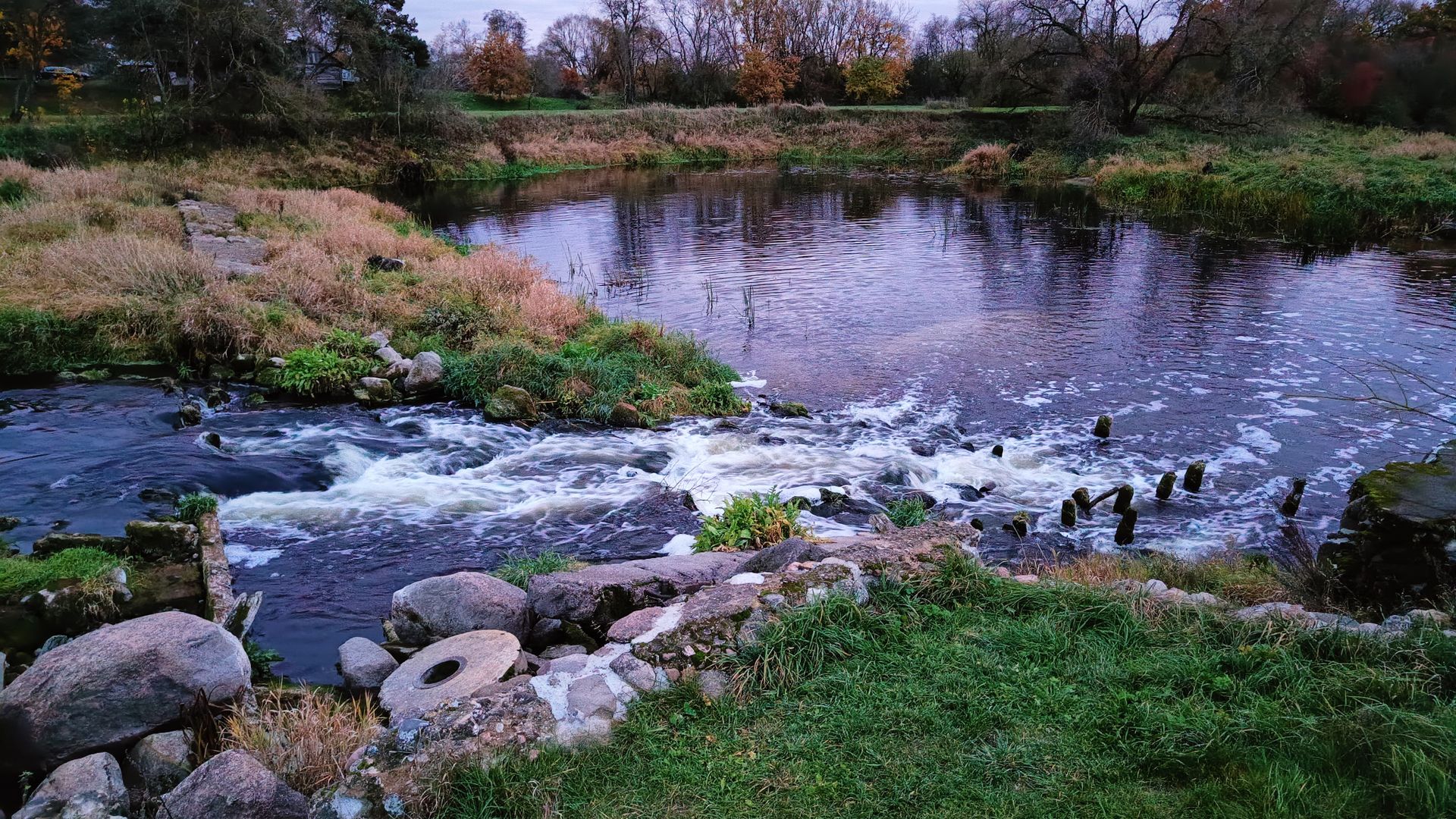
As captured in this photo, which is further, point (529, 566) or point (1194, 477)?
point (1194, 477)

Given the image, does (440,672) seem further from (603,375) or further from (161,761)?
(603,375)

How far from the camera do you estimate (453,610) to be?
6586mm

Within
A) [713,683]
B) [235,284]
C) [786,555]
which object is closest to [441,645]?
[713,683]

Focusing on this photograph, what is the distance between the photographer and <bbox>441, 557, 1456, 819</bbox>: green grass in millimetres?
3826

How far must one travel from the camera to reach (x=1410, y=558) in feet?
22.2

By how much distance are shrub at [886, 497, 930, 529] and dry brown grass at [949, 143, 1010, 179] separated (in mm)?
41335

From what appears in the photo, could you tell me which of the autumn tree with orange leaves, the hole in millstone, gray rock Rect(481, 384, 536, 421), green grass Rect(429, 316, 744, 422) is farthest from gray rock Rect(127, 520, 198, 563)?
the autumn tree with orange leaves

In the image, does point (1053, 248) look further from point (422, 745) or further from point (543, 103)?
point (543, 103)

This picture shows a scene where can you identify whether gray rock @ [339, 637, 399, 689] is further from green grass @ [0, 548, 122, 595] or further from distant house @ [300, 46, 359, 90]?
distant house @ [300, 46, 359, 90]

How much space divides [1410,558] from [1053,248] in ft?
68.3

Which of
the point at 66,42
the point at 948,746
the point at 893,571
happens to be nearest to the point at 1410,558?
the point at 893,571

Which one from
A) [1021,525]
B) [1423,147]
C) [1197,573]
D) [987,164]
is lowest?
[1021,525]

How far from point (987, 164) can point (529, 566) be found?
151 feet

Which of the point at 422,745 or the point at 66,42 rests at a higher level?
the point at 66,42
